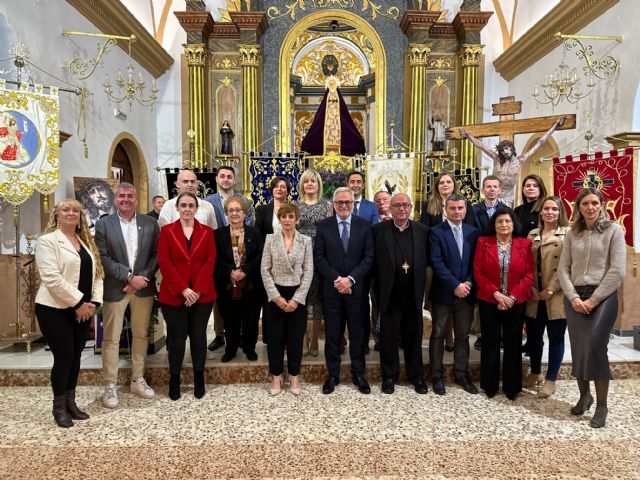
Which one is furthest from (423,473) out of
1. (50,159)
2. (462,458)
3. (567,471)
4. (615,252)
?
(50,159)

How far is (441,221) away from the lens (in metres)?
3.97

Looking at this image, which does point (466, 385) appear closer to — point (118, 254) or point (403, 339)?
point (403, 339)

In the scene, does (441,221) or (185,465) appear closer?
(185,465)

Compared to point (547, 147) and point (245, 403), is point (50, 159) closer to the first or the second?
point (245, 403)

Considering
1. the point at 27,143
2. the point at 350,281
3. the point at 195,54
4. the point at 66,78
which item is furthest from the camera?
the point at 195,54

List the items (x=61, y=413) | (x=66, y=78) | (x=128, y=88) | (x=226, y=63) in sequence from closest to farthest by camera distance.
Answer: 1. (x=61, y=413)
2. (x=66, y=78)
3. (x=128, y=88)
4. (x=226, y=63)

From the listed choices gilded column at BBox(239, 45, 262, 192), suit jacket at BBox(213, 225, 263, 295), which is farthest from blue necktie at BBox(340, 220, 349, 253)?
gilded column at BBox(239, 45, 262, 192)

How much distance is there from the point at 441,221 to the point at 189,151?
298 inches

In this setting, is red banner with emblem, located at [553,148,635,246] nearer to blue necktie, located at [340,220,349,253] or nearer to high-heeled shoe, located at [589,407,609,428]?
high-heeled shoe, located at [589,407,609,428]

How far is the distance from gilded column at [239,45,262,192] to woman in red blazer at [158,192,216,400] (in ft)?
21.4

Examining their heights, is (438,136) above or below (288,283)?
above

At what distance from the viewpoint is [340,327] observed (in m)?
3.64

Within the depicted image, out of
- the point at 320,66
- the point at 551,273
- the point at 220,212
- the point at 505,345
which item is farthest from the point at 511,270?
the point at 320,66

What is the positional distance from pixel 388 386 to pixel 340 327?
2.02ft
